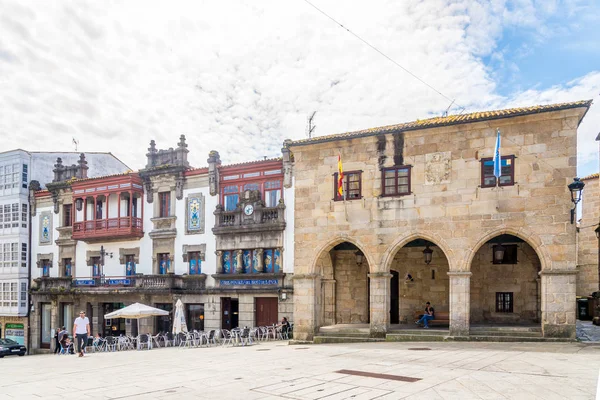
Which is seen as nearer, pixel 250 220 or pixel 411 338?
pixel 411 338

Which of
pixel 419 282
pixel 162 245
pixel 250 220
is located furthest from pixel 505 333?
pixel 162 245

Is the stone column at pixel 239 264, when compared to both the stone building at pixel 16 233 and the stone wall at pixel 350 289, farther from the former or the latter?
the stone building at pixel 16 233

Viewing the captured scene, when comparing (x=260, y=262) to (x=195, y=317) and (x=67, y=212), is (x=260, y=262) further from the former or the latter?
(x=67, y=212)

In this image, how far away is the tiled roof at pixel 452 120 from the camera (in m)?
16.0

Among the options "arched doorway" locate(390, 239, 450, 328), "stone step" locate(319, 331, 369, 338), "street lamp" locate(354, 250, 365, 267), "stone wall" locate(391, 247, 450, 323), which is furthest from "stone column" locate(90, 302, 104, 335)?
"stone wall" locate(391, 247, 450, 323)

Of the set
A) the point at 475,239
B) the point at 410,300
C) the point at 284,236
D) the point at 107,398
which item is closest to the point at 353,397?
the point at 107,398

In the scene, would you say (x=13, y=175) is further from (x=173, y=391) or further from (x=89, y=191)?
(x=173, y=391)

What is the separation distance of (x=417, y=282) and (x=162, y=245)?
15157 mm

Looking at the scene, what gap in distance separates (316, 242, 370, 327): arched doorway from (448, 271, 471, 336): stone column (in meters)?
5.54

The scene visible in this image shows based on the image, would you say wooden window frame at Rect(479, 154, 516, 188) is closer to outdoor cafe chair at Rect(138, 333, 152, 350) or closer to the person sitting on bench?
the person sitting on bench

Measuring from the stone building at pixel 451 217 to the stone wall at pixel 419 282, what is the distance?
4 cm

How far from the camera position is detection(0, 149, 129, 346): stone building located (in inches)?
1345

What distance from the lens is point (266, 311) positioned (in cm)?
2583

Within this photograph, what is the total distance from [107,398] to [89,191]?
960 inches
